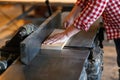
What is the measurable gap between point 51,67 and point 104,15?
0.65 meters

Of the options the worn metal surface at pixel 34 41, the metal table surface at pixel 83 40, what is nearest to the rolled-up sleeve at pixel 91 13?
the metal table surface at pixel 83 40

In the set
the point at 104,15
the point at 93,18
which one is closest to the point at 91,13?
the point at 93,18

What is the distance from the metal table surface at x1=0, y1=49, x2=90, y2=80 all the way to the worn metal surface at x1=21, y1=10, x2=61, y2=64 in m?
0.04

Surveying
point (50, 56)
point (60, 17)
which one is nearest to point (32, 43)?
point (50, 56)

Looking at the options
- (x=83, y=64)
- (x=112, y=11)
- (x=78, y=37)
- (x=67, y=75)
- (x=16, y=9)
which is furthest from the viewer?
(x=16, y=9)

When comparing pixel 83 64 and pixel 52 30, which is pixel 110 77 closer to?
pixel 52 30

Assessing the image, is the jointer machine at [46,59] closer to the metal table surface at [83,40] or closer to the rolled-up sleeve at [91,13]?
the metal table surface at [83,40]

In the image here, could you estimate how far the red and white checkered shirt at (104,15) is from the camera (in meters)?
1.63

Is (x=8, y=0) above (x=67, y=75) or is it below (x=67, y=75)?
above

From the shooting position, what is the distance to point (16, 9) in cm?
621

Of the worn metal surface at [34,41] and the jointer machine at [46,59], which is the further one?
the worn metal surface at [34,41]

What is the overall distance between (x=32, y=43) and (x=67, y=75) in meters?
0.38

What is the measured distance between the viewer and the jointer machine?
140 centimetres

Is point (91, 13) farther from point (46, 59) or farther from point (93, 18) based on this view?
point (46, 59)
